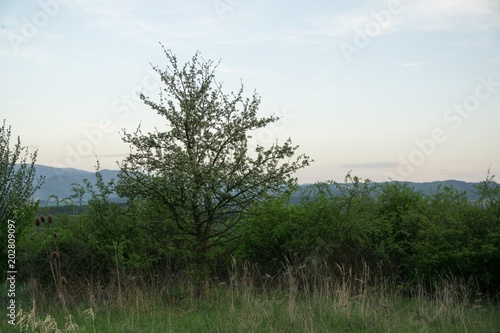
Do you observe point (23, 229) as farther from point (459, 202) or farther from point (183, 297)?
point (459, 202)

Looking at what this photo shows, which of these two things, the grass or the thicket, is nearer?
the grass

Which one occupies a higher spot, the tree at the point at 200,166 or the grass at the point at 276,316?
the tree at the point at 200,166

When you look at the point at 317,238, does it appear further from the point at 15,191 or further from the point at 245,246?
the point at 15,191

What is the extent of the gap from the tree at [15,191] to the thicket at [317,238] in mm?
920

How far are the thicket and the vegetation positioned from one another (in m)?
0.04

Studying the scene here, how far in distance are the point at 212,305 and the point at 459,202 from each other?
24.5ft

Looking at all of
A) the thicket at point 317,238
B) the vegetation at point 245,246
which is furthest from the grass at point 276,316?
the thicket at point 317,238

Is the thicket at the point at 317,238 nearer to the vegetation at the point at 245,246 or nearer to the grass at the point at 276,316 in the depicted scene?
the vegetation at the point at 245,246

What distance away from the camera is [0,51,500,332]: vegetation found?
32.1 ft

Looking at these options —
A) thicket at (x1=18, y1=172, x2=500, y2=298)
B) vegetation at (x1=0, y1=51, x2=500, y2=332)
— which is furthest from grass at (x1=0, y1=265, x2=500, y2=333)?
thicket at (x1=18, y1=172, x2=500, y2=298)

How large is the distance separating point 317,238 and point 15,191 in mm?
8957

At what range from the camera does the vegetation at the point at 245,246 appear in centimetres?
979

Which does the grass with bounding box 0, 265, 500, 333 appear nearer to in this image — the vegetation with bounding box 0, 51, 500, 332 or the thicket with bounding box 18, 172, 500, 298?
the vegetation with bounding box 0, 51, 500, 332

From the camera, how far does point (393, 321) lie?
907 centimetres
